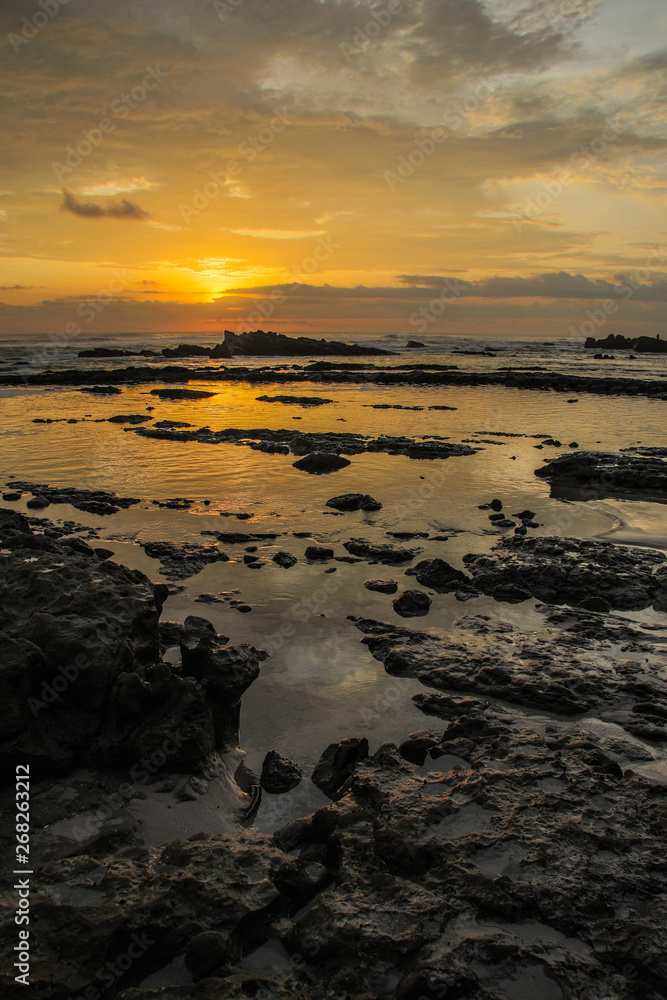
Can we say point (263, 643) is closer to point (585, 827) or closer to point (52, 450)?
point (585, 827)

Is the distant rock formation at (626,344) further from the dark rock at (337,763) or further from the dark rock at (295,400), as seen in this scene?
the dark rock at (337,763)

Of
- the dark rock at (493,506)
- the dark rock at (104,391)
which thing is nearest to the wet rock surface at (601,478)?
the dark rock at (493,506)

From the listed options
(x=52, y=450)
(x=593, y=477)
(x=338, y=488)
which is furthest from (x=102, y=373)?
(x=593, y=477)

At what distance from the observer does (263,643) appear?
18.5 ft

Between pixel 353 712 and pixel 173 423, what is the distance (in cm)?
1747

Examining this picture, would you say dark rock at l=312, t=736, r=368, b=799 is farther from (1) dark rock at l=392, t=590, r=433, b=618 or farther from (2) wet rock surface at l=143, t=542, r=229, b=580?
(2) wet rock surface at l=143, t=542, r=229, b=580

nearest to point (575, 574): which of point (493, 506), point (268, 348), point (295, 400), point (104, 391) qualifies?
point (493, 506)

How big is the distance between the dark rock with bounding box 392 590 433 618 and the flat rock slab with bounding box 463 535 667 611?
0.92 m

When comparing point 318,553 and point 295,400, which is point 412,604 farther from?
point 295,400

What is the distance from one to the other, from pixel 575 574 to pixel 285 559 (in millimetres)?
3762

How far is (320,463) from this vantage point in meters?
13.5

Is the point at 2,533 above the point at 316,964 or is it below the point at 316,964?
above

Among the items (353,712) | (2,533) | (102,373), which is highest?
(102,373)

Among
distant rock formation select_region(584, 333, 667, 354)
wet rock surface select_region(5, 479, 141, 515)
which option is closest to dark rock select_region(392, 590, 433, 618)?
wet rock surface select_region(5, 479, 141, 515)
